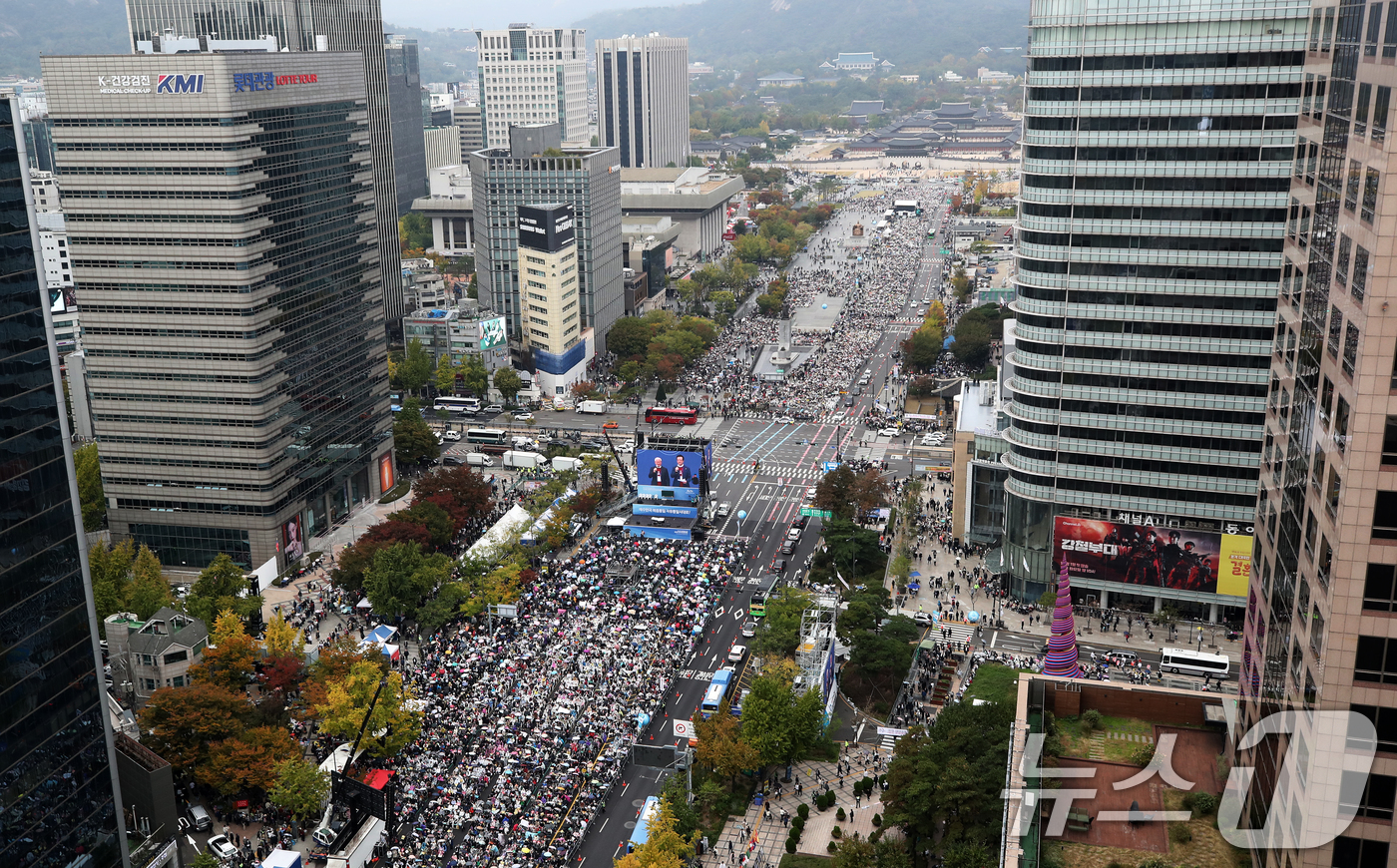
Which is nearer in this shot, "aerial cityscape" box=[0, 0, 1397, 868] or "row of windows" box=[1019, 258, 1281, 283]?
"aerial cityscape" box=[0, 0, 1397, 868]

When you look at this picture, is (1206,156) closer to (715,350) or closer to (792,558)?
(792,558)

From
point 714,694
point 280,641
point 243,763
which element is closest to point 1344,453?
point 714,694

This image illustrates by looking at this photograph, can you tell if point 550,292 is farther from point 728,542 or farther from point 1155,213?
point 1155,213

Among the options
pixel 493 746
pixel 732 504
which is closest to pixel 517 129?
pixel 732 504

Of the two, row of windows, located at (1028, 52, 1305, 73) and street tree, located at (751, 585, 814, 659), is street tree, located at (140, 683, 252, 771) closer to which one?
street tree, located at (751, 585, 814, 659)

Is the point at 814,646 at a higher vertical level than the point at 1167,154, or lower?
lower

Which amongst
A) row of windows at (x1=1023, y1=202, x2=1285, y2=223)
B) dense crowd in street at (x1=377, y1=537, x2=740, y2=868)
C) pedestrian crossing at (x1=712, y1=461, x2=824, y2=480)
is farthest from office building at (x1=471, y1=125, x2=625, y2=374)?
row of windows at (x1=1023, y1=202, x2=1285, y2=223)
